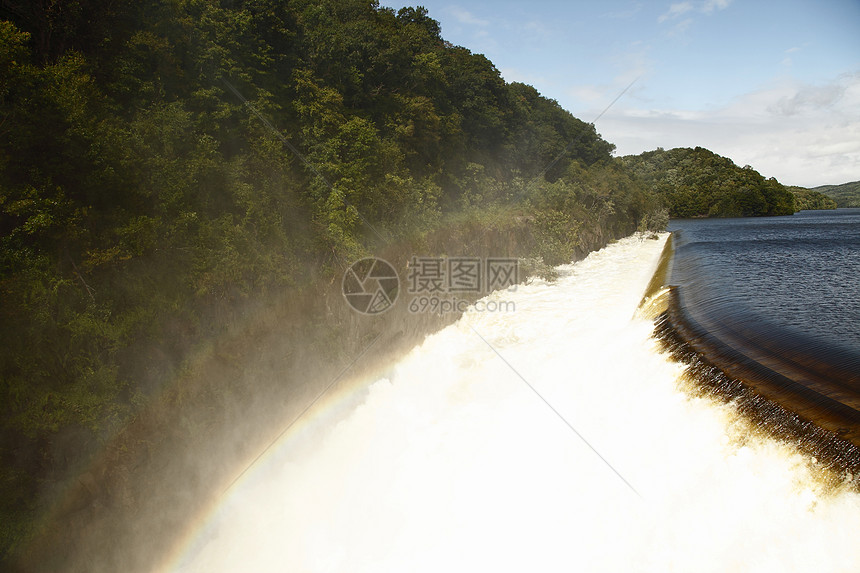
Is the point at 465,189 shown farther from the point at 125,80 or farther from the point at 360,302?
the point at 125,80

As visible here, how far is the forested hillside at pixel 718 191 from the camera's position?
82.5 meters

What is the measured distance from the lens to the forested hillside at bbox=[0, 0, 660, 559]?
8.99 metres

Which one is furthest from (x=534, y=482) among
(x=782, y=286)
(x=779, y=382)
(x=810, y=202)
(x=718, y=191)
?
(x=810, y=202)

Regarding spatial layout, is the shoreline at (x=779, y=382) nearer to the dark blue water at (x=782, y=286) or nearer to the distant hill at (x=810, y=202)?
the dark blue water at (x=782, y=286)

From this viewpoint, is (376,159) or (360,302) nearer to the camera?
(360,302)

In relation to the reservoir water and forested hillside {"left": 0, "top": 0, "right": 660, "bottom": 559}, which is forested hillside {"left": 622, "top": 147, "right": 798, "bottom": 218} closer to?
the reservoir water

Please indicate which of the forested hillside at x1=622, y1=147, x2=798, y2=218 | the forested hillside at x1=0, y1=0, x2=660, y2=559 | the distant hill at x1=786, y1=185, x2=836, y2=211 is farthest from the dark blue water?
the distant hill at x1=786, y1=185, x2=836, y2=211

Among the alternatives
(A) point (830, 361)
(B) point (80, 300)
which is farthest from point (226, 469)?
(A) point (830, 361)

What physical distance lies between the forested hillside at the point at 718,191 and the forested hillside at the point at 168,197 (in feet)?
231

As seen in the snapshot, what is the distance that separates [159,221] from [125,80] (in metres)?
7.68

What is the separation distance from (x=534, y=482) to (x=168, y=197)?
40.9 feet

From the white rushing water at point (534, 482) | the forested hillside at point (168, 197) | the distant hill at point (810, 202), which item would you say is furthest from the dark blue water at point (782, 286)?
the distant hill at point (810, 202)

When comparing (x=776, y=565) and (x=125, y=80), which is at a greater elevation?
(x=125, y=80)

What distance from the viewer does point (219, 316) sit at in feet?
42.7
